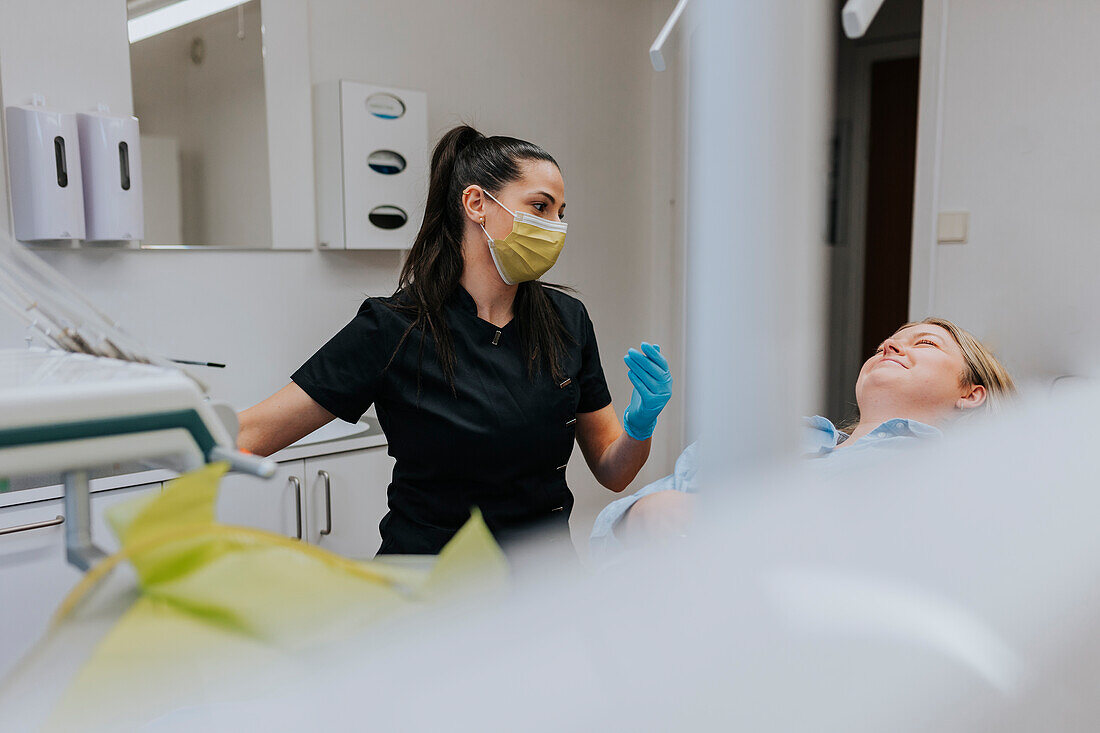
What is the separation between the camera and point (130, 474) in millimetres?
2086

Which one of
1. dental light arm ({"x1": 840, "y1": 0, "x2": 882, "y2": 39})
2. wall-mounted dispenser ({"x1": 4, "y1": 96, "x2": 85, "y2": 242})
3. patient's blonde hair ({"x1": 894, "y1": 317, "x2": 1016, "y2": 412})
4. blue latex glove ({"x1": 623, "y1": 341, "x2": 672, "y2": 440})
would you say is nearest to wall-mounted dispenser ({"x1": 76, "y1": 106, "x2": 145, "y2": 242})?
wall-mounted dispenser ({"x1": 4, "y1": 96, "x2": 85, "y2": 242})

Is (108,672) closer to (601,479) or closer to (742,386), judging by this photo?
(742,386)

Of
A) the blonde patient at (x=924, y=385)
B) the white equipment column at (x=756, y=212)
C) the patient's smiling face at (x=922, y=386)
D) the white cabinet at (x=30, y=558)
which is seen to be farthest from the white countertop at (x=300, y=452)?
the white equipment column at (x=756, y=212)

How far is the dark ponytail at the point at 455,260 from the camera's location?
1.57m

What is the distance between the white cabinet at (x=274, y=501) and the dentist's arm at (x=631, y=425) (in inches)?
40.2

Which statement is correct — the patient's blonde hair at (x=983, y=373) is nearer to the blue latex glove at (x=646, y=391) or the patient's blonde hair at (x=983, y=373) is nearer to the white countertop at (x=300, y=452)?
the blue latex glove at (x=646, y=391)

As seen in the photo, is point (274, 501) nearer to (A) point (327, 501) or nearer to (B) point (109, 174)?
(A) point (327, 501)

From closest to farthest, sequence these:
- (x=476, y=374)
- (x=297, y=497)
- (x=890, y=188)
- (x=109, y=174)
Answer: (x=476, y=374) < (x=109, y=174) < (x=297, y=497) < (x=890, y=188)

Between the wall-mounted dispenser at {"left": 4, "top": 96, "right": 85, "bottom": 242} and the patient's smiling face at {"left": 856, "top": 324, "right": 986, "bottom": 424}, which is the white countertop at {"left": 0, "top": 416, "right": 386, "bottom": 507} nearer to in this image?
the wall-mounted dispenser at {"left": 4, "top": 96, "right": 85, "bottom": 242}

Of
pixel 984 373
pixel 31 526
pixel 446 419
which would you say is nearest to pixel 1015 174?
pixel 984 373

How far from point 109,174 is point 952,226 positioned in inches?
103

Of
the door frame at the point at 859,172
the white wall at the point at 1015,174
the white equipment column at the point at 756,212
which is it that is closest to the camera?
the white equipment column at the point at 756,212

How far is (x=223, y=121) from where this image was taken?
270cm

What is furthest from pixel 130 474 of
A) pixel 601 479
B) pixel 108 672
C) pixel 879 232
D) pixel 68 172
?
pixel 879 232
